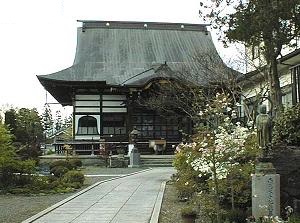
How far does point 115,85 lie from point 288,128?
22.2 meters

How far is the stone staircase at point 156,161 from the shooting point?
3006 cm

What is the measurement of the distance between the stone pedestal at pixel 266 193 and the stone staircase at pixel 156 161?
2049 cm

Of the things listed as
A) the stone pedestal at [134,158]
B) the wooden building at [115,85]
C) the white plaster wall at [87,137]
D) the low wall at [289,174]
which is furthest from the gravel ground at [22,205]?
the white plaster wall at [87,137]

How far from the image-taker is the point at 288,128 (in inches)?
494

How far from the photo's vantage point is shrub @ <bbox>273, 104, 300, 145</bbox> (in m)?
12.1

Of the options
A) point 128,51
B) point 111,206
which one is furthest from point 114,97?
point 111,206

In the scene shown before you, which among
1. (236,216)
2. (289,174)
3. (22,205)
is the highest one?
(289,174)

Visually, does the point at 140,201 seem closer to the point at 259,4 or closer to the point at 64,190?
the point at 64,190

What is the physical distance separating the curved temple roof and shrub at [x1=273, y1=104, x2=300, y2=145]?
20613 mm

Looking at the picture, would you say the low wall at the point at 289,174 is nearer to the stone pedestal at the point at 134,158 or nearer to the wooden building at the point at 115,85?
the stone pedestal at the point at 134,158

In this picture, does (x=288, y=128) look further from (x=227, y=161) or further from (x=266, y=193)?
(x=266, y=193)

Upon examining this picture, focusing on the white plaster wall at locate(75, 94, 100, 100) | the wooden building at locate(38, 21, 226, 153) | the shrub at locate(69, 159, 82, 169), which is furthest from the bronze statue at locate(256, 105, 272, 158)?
the white plaster wall at locate(75, 94, 100, 100)

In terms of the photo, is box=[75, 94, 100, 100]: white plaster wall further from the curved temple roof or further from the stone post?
the stone post

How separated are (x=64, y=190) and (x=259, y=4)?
9244 millimetres
